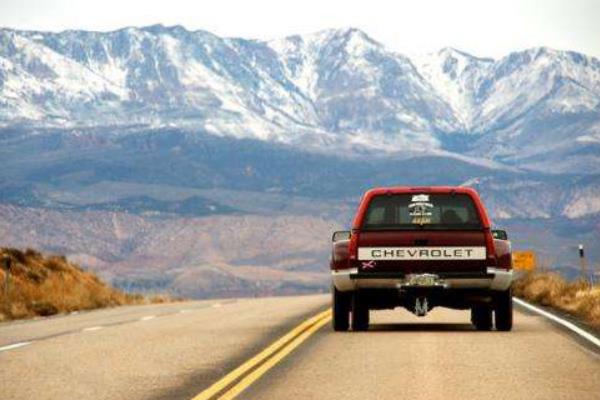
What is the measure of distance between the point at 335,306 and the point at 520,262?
29806 mm

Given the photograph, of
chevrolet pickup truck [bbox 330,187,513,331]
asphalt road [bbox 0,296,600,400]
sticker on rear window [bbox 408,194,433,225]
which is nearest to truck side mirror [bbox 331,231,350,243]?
chevrolet pickup truck [bbox 330,187,513,331]

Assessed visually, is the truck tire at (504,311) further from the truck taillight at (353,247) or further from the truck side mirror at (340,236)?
the truck side mirror at (340,236)

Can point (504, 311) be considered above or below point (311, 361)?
above

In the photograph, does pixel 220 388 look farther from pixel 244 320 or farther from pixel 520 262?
pixel 520 262

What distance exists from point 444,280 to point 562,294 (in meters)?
12.8

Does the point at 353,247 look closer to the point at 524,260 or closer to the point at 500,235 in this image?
the point at 500,235

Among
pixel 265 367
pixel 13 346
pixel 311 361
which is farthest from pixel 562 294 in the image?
pixel 265 367

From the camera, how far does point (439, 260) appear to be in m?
20.2

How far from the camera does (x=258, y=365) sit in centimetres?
1658

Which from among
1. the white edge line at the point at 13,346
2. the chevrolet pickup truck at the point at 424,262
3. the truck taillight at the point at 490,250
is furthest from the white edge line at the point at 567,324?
the white edge line at the point at 13,346

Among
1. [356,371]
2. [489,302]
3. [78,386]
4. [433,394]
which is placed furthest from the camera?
[489,302]

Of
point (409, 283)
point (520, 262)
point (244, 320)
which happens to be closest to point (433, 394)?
point (409, 283)

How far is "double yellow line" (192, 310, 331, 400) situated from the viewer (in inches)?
549

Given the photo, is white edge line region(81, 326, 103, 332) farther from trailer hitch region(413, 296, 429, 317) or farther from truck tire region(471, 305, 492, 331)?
truck tire region(471, 305, 492, 331)
